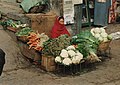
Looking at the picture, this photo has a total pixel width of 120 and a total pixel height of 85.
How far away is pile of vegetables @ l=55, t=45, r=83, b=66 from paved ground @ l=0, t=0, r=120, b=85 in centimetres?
37

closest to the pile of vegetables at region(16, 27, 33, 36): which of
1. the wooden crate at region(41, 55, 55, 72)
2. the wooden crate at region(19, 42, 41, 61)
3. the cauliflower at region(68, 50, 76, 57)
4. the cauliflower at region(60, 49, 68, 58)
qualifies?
the wooden crate at region(19, 42, 41, 61)

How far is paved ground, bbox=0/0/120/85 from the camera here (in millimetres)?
8461

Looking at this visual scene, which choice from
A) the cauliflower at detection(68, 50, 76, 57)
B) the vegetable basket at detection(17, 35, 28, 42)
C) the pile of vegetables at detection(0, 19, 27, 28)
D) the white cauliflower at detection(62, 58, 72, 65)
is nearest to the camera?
the white cauliflower at detection(62, 58, 72, 65)

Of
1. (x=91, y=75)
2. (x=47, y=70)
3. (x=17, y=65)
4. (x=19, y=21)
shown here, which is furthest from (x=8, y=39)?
(x=91, y=75)

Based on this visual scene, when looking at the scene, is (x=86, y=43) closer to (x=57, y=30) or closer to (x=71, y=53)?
(x=71, y=53)

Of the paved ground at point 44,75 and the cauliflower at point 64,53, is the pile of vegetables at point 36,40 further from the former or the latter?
the cauliflower at point 64,53

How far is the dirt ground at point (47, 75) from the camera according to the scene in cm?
846

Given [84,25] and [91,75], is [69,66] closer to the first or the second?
[91,75]

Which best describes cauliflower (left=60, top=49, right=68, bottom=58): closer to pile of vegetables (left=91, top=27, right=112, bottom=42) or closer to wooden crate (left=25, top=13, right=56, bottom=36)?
pile of vegetables (left=91, top=27, right=112, bottom=42)

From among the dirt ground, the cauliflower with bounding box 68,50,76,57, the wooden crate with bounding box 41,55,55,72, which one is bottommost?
the dirt ground

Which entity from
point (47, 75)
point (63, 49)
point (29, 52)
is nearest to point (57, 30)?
point (29, 52)

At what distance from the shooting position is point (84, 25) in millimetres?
13914

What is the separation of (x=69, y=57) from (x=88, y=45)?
2.79 feet

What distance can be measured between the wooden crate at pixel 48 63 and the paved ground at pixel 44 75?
0.15m
